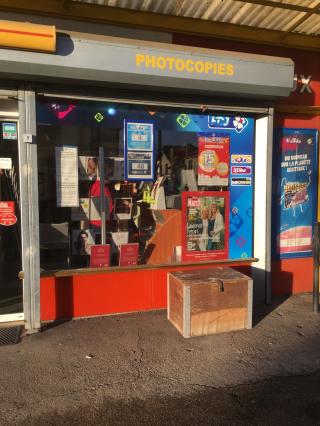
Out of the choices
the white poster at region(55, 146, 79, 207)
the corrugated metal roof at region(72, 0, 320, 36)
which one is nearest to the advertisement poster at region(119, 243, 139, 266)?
the white poster at region(55, 146, 79, 207)

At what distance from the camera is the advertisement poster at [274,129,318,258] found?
548 cm

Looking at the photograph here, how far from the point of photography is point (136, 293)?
4.88 m

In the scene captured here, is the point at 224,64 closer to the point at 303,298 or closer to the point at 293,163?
the point at 293,163

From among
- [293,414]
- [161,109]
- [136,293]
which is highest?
[161,109]

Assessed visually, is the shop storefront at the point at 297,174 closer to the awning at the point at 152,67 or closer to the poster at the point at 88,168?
the awning at the point at 152,67

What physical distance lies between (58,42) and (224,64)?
1.77m

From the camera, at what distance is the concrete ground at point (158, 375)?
2895 millimetres

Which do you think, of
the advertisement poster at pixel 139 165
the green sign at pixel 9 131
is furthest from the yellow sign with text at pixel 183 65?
the green sign at pixel 9 131

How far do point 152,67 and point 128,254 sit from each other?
7.12 feet

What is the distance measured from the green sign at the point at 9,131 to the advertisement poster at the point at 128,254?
69.8 inches

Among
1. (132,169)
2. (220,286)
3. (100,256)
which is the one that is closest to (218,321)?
(220,286)

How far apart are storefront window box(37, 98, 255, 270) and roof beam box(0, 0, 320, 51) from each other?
3.24 ft

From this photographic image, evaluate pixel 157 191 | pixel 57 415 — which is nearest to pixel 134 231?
pixel 157 191

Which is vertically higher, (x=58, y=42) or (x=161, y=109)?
(x=58, y=42)
